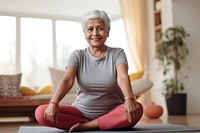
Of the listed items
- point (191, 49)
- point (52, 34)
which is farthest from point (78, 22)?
point (191, 49)

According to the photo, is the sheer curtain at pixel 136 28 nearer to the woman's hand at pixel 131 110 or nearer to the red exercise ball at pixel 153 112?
the red exercise ball at pixel 153 112

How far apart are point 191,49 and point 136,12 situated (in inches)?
49.6

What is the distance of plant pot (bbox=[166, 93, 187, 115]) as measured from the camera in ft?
16.5

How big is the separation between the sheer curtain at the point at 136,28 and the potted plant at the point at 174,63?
0.62 meters

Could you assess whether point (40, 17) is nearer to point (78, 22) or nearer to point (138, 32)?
point (78, 22)

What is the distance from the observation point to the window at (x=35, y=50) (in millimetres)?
7645

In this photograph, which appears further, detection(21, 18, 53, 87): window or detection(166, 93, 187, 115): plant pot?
detection(21, 18, 53, 87): window

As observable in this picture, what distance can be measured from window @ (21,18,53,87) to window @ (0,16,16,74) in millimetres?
199

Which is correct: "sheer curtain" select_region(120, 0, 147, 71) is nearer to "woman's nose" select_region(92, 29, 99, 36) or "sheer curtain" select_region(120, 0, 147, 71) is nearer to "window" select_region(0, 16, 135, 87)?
"window" select_region(0, 16, 135, 87)

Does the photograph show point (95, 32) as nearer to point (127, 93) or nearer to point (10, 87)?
point (127, 93)

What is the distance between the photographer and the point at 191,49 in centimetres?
553

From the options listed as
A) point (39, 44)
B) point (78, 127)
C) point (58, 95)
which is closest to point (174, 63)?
point (78, 127)

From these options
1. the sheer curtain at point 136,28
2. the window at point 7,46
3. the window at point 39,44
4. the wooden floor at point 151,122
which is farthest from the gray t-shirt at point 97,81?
the window at point 7,46

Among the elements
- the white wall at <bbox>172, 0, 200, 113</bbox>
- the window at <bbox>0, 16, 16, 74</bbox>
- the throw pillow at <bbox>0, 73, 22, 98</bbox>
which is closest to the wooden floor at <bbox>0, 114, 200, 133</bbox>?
the throw pillow at <bbox>0, 73, 22, 98</bbox>
